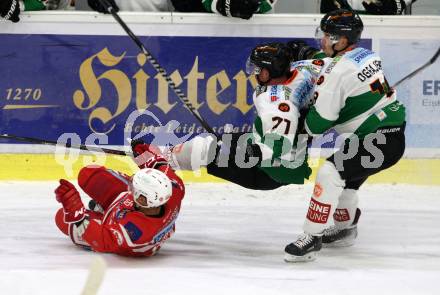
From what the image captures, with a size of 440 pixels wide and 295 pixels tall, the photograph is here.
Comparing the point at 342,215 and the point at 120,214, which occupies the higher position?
the point at 120,214

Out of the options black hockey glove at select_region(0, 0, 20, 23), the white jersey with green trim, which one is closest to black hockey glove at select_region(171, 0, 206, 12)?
black hockey glove at select_region(0, 0, 20, 23)

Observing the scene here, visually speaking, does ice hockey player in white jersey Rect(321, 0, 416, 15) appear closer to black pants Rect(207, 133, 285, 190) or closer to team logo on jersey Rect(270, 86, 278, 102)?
black pants Rect(207, 133, 285, 190)

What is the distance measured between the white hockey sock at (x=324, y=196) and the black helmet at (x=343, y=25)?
0.61 meters

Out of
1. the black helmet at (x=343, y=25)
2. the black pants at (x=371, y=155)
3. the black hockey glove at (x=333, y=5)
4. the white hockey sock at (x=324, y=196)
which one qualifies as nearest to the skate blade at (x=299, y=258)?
the white hockey sock at (x=324, y=196)

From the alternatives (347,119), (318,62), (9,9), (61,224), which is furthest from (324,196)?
(9,9)

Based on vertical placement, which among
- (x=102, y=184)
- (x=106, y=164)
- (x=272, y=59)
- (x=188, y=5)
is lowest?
(x=106, y=164)

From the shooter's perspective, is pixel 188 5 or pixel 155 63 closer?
pixel 155 63

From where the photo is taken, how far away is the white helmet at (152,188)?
170 inches

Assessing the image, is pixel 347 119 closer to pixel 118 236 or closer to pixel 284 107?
pixel 284 107

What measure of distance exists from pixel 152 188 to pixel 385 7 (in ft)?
9.31

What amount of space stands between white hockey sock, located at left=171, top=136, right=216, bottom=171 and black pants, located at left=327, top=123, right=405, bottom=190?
1.82ft

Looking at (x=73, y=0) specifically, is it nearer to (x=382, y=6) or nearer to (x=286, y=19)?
(x=286, y=19)

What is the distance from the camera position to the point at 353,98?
4504 millimetres

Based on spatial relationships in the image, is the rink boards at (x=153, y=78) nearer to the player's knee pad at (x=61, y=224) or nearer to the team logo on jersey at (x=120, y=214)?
the player's knee pad at (x=61, y=224)
